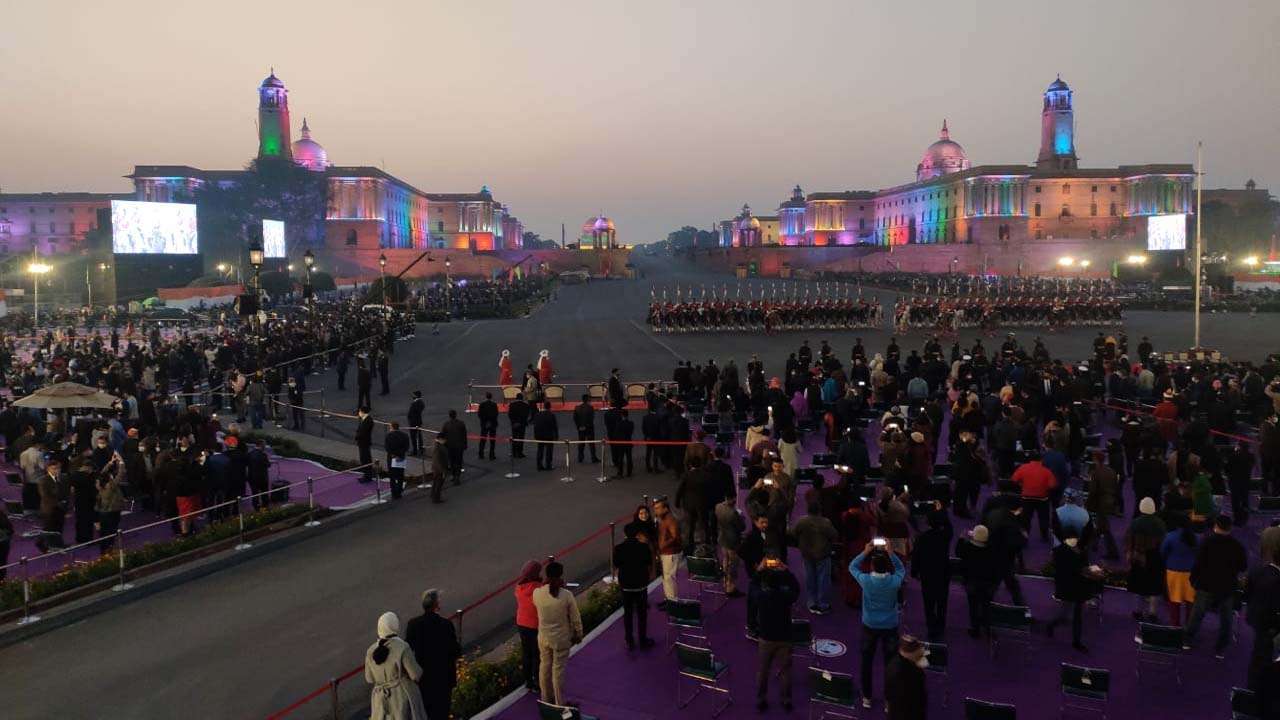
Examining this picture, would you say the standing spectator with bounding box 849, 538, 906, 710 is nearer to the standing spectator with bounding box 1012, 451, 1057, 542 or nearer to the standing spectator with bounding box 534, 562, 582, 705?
the standing spectator with bounding box 534, 562, 582, 705

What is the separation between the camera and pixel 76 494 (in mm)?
14242

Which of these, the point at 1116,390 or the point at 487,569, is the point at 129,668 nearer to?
the point at 487,569

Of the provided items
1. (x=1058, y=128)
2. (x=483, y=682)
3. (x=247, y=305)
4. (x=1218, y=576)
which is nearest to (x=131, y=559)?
(x=483, y=682)

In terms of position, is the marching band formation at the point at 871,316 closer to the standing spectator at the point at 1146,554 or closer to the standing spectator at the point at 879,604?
the standing spectator at the point at 1146,554

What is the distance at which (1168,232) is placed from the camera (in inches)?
3467

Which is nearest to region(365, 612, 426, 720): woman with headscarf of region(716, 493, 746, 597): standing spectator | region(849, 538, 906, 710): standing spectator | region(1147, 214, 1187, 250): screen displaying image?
region(849, 538, 906, 710): standing spectator

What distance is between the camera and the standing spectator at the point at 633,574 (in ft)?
32.4

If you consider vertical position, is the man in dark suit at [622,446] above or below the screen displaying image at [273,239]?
below

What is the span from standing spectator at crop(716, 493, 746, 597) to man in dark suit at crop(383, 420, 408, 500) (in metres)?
7.26

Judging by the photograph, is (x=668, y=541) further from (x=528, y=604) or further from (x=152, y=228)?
(x=152, y=228)

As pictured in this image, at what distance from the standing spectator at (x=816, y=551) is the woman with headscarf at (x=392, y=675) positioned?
510 cm

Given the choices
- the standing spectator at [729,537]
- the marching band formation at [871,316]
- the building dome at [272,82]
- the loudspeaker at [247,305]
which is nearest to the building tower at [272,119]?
the building dome at [272,82]

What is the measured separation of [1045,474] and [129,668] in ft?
40.5

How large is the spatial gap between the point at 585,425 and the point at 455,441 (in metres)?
3.15
